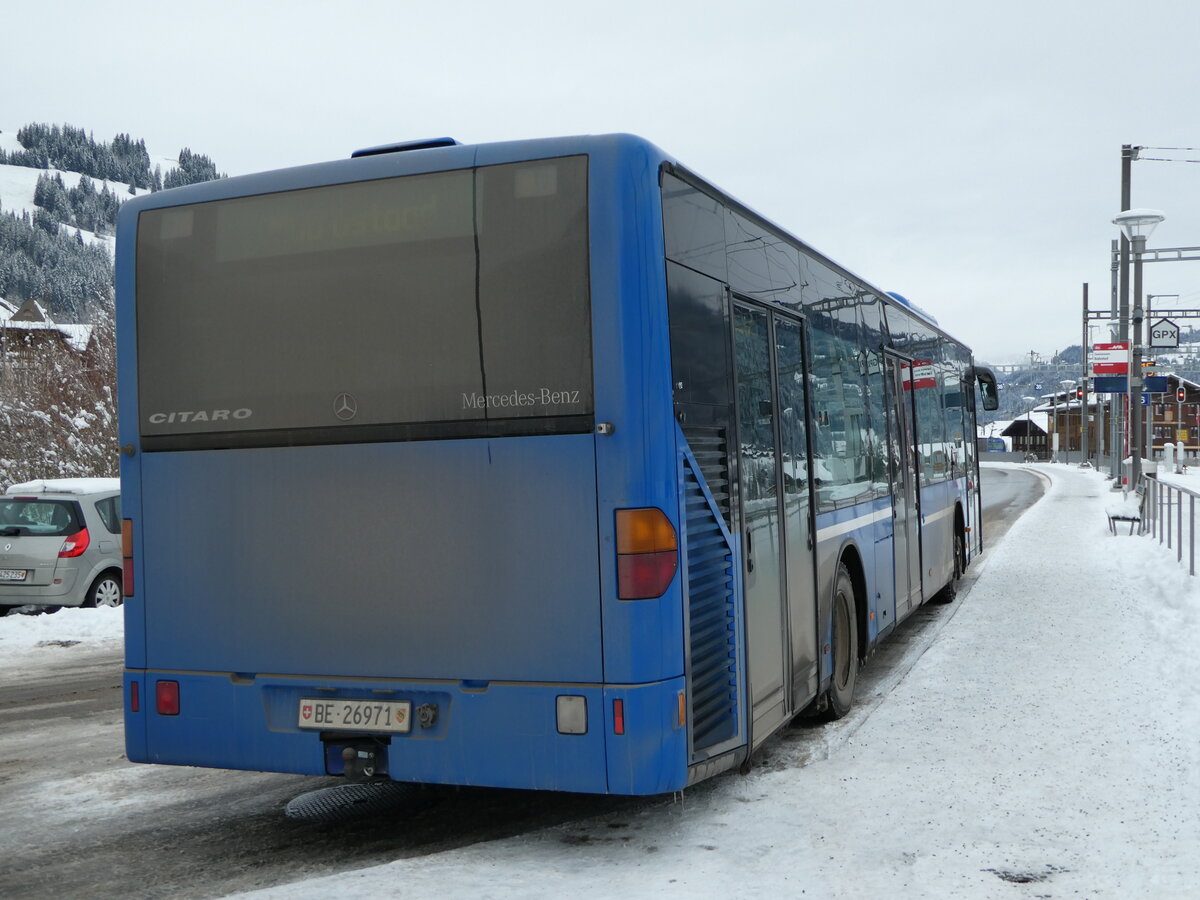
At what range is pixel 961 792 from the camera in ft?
19.9

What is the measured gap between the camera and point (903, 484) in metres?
10.2

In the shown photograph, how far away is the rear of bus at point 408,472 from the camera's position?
4875 mm

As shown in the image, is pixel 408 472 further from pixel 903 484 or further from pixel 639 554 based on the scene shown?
pixel 903 484

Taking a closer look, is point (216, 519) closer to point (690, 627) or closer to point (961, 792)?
point (690, 627)

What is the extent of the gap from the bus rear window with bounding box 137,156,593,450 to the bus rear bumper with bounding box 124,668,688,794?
40.2 inches

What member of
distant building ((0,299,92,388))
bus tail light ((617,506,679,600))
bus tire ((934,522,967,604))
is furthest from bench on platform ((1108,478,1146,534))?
distant building ((0,299,92,388))

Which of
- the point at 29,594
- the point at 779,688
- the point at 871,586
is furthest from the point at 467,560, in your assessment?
the point at 29,594

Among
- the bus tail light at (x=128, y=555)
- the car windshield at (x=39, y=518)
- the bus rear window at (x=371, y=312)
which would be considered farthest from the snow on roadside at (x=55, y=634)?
the bus rear window at (x=371, y=312)

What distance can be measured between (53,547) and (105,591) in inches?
31.6

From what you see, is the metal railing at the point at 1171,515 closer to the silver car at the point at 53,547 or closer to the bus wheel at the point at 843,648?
the bus wheel at the point at 843,648

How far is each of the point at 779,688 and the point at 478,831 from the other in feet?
5.18

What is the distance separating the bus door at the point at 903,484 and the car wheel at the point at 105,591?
8890 mm

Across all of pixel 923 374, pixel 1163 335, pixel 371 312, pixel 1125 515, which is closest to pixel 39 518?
pixel 923 374

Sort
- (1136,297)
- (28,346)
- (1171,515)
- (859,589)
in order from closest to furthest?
(859,589), (1171,515), (1136,297), (28,346)
